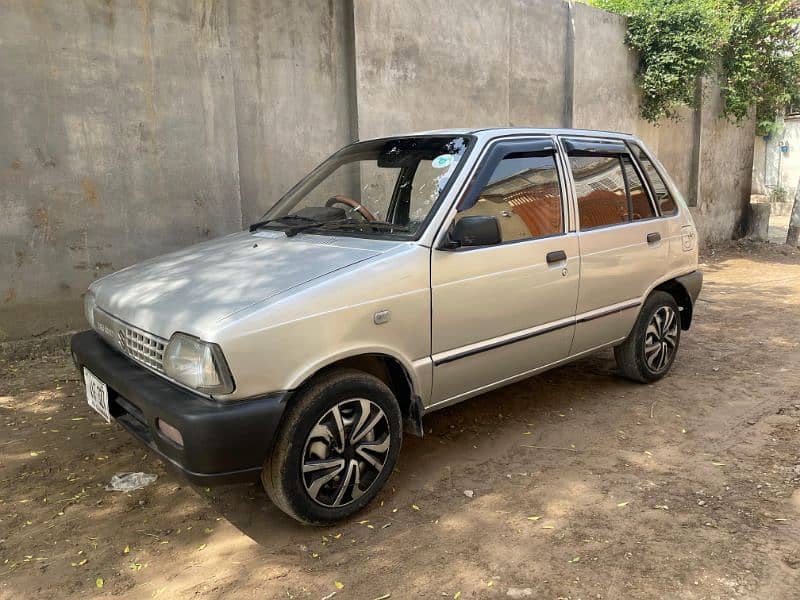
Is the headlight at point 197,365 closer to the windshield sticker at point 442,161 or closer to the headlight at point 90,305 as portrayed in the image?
the headlight at point 90,305

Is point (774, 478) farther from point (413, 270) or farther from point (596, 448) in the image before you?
point (413, 270)

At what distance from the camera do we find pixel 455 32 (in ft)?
27.0

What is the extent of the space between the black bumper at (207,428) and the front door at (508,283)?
1.01 meters

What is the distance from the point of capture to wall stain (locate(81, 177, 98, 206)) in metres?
5.49

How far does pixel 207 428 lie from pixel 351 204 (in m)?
1.77

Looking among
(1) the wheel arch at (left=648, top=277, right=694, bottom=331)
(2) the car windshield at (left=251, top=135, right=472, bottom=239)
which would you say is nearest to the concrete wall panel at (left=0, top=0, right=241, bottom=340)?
(2) the car windshield at (left=251, top=135, right=472, bottom=239)

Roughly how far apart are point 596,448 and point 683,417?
2.86ft

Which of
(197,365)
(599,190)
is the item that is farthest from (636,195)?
(197,365)

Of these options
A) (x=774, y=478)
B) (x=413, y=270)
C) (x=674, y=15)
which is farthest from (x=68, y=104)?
(x=674, y=15)

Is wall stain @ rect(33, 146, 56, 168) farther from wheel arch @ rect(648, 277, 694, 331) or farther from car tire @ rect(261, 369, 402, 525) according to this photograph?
wheel arch @ rect(648, 277, 694, 331)

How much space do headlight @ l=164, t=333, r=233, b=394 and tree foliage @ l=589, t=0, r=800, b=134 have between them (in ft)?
34.6

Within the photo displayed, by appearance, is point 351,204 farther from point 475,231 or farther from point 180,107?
point 180,107

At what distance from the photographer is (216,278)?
306 cm

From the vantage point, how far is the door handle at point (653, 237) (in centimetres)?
459
